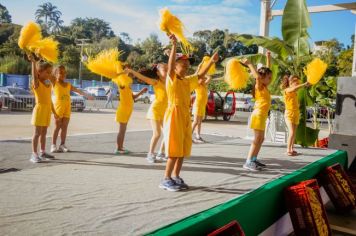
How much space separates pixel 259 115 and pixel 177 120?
1789 millimetres

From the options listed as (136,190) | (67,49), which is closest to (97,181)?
(136,190)

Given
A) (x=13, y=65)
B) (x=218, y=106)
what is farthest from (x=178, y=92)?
(x=13, y=65)

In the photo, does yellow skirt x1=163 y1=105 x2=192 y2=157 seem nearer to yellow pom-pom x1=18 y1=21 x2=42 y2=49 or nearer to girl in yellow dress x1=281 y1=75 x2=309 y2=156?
yellow pom-pom x1=18 y1=21 x2=42 y2=49

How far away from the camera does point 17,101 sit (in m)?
18.5

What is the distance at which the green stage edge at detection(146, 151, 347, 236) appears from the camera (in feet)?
8.31

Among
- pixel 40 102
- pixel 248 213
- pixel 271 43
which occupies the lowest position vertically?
pixel 248 213

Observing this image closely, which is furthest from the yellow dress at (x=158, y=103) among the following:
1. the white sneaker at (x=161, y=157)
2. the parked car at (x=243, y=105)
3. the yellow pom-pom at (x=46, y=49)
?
the parked car at (x=243, y=105)

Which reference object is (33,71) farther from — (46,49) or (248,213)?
(248,213)

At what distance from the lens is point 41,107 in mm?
5254

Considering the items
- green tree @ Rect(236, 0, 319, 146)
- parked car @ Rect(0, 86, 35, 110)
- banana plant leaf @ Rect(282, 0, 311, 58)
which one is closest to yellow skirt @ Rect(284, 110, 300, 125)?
green tree @ Rect(236, 0, 319, 146)

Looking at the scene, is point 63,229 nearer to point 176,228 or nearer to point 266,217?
point 176,228

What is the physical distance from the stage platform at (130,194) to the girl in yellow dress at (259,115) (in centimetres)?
23

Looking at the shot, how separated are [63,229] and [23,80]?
120 ft

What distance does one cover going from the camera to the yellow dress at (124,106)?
6082 millimetres
